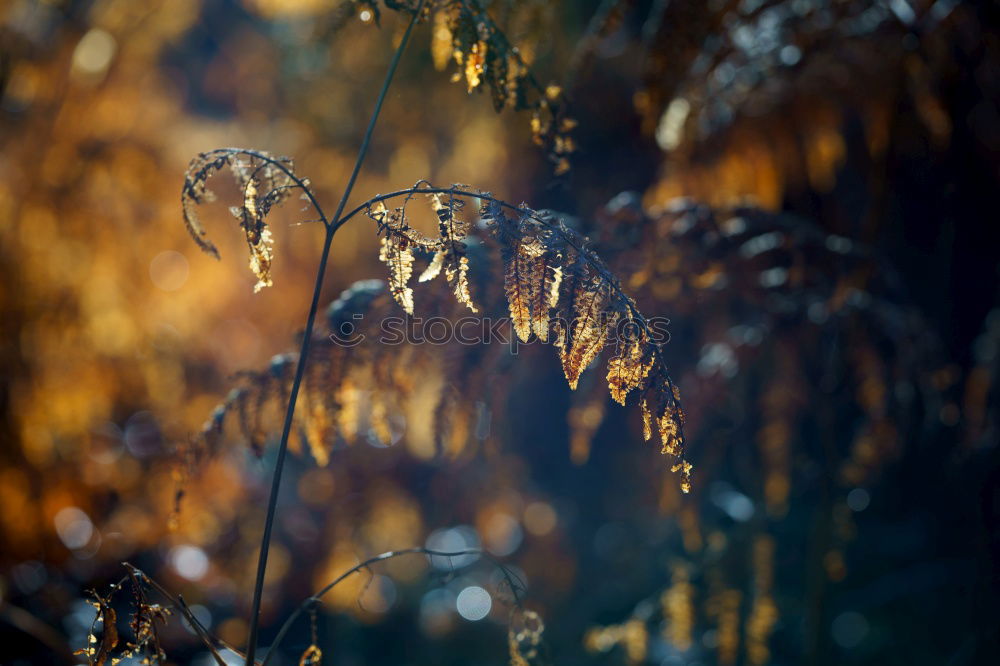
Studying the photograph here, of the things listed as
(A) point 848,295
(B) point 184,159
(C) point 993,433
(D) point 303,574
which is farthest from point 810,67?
(D) point 303,574

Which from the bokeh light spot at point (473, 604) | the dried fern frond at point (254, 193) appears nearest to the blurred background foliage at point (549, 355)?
the bokeh light spot at point (473, 604)

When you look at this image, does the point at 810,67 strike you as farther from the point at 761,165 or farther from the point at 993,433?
the point at 993,433

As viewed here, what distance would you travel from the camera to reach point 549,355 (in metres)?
2.07

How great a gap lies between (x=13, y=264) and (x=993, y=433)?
10.9ft

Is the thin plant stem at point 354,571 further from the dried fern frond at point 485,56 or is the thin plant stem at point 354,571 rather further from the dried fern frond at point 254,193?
the dried fern frond at point 485,56

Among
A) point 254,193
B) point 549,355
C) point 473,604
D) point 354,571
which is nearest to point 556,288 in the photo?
point 254,193

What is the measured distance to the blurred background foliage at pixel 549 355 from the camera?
1.74 m

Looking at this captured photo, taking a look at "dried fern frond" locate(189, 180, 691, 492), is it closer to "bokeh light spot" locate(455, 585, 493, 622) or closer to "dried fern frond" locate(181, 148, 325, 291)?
"dried fern frond" locate(181, 148, 325, 291)

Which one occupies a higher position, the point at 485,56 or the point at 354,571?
the point at 485,56

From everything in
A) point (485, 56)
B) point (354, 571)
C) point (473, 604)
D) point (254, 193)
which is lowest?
point (473, 604)

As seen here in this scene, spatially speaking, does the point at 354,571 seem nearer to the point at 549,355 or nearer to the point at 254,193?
the point at 254,193

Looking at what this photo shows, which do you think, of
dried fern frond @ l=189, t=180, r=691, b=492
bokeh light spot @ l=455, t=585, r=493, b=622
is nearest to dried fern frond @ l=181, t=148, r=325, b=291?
dried fern frond @ l=189, t=180, r=691, b=492

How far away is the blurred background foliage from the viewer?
1.74m

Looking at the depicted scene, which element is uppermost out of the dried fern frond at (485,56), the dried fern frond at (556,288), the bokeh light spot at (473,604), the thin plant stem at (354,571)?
the dried fern frond at (485,56)
